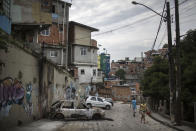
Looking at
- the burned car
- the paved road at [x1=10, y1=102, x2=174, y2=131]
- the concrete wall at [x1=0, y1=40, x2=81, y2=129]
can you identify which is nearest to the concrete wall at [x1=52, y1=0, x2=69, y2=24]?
the concrete wall at [x1=0, y1=40, x2=81, y2=129]

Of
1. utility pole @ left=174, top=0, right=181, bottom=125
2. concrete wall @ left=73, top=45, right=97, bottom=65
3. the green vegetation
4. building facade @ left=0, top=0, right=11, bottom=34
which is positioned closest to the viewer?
building facade @ left=0, top=0, right=11, bottom=34

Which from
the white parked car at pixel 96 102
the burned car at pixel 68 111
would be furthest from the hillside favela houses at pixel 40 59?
the white parked car at pixel 96 102

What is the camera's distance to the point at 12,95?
1312cm

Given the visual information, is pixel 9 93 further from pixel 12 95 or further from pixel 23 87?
pixel 23 87

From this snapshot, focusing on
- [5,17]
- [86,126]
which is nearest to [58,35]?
[5,17]

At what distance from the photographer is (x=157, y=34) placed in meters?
19.5

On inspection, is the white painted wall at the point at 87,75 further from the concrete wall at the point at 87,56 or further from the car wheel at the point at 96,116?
the car wheel at the point at 96,116

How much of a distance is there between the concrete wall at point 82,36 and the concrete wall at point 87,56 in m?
1.02

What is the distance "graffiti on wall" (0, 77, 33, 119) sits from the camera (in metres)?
11.8

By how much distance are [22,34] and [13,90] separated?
17.7 m

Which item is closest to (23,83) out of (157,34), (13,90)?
(13,90)

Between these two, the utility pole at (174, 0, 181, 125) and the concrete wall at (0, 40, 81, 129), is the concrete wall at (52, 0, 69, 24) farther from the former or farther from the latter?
the utility pole at (174, 0, 181, 125)

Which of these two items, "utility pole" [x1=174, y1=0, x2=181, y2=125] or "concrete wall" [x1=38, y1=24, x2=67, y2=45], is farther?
"concrete wall" [x1=38, y1=24, x2=67, y2=45]

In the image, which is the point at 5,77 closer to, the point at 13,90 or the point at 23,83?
the point at 13,90
